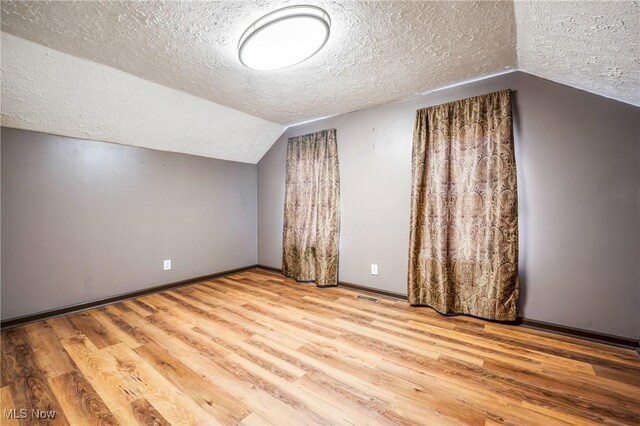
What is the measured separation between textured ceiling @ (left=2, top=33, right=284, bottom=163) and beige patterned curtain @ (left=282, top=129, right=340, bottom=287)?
77 cm

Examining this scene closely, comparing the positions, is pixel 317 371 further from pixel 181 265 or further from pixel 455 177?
pixel 181 265

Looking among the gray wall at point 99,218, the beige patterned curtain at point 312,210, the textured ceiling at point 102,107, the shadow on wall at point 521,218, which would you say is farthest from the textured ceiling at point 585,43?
the gray wall at point 99,218

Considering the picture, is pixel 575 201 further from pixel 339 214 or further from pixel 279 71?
pixel 279 71

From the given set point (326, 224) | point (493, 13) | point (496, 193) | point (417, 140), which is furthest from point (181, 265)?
point (493, 13)

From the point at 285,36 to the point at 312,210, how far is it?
227cm

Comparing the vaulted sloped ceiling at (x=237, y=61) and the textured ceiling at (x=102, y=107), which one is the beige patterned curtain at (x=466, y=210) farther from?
the textured ceiling at (x=102, y=107)

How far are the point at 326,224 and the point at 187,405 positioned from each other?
2343 mm

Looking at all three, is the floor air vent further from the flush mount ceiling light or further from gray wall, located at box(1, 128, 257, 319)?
the flush mount ceiling light

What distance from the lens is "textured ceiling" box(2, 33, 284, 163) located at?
6.08 ft

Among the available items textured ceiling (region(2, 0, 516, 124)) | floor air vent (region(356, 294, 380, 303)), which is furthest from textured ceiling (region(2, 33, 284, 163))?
floor air vent (region(356, 294, 380, 303))

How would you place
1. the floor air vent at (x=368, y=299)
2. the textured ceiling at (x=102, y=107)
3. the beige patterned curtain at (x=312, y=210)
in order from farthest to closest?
the beige patterned curtain at (x=312, y=210), the floor air vent at (x=368, y=299), the textured ceiling at (x=102, y=107)

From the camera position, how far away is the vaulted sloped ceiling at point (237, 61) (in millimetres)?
1418

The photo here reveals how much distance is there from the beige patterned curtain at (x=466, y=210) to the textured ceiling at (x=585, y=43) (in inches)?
17.0

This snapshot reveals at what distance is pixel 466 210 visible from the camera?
2387 millimetres
